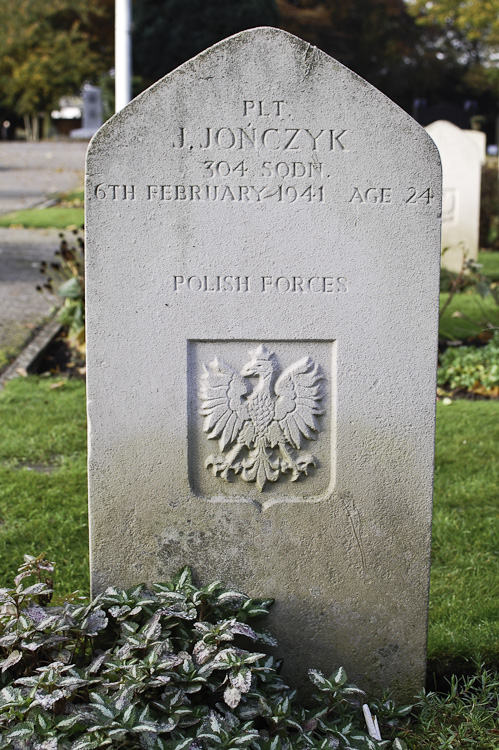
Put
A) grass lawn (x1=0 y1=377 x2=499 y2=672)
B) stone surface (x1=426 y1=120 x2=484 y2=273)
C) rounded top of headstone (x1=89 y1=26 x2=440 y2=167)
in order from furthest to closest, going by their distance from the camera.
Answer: stone surface (x1=426 y1=120 x2=484 y2=273) < grass lawn (x1=0 y1=377 x2=499 y2=672) < rounded top of headstone (x1=89 y1=26 x2=440 y2=167)

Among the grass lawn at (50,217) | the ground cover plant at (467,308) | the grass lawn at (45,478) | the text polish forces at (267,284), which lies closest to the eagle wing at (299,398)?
the text polish forces at (267,284)

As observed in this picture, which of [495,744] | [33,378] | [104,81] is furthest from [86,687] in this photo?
[104,81]

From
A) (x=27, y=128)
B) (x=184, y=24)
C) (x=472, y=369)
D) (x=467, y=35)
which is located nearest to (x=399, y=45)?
(x=467, y=35)

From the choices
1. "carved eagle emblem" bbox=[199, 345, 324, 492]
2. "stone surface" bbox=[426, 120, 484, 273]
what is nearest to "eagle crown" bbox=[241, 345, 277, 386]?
"carved eagle emblem" bbox=[199, 345, 324, 492]

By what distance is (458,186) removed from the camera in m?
9.70

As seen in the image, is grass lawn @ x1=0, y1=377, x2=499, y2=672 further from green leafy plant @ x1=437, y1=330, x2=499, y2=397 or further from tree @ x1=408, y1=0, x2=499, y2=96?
tree @ x1=408, y1=0, x2=499, y2=96

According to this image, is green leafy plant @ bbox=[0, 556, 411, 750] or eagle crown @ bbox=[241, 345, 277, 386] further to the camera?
eagle crown @ bbox=[241, 345, 277, 386]

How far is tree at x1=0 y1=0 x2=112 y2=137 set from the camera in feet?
93.2

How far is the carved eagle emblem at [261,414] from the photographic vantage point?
8.64 ft

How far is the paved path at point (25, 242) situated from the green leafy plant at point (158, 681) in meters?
4.56

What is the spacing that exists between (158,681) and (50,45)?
30270mm

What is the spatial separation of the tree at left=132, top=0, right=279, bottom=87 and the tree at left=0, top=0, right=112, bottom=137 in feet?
16.6

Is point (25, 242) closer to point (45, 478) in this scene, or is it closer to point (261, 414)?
point (45, 478)

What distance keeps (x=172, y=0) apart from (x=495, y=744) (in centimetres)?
2361
